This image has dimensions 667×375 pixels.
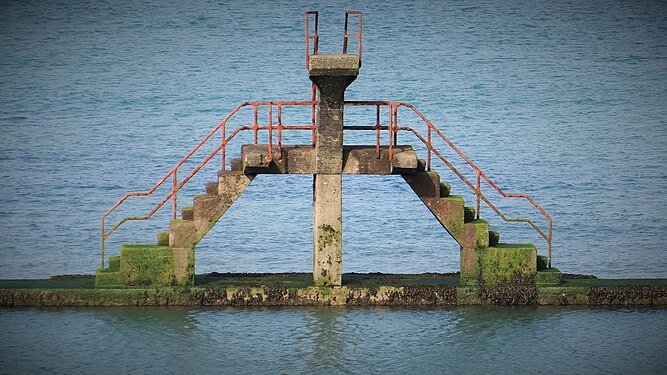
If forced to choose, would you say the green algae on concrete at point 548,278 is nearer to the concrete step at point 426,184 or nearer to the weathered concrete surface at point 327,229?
the concrete step at point 426,184

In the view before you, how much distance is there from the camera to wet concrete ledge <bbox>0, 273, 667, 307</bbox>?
27.7m

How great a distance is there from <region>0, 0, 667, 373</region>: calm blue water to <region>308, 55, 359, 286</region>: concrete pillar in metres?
0.91

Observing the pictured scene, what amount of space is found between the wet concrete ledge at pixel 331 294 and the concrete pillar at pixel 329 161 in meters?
0.42

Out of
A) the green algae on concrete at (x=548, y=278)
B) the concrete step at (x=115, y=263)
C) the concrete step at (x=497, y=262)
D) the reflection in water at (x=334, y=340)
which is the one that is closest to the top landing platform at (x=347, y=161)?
the concrete step at (x=497, y=262)

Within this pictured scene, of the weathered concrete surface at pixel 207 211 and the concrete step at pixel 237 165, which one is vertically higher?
the concrete step at pixel 237 165

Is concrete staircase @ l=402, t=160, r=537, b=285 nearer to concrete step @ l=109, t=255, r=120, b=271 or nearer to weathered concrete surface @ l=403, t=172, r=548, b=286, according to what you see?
weathered concrete surface @ l=403, t=172, r=548, b=286

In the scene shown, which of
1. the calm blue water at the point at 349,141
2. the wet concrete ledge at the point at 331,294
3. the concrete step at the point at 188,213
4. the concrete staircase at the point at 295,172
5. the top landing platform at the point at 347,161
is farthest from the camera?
the concrete step at the point at 188,213

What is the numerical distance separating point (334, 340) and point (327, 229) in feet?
7.41

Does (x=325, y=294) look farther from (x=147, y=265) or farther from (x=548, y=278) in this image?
(x=548, y=278)

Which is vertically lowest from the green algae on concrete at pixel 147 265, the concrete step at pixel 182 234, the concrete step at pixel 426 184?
the green algae on concrete at pixel 147 265

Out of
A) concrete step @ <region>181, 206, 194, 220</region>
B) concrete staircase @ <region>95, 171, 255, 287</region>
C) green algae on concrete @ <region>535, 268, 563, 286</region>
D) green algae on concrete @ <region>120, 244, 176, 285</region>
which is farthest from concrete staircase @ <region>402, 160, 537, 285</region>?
green algae on concrete @ <region>120, 244, 176, 285</region>

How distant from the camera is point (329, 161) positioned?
27500 millimetres

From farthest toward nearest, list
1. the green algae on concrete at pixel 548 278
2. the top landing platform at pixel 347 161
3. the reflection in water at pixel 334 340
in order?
the green algae on concrete at pixel 548 278, the top landing platform at pixel 347 161, the reflection in water at pixel 334 340

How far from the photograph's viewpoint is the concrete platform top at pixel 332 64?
2669 centimetres
